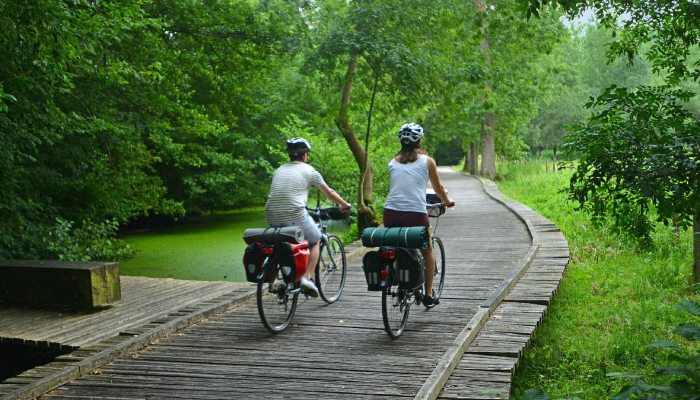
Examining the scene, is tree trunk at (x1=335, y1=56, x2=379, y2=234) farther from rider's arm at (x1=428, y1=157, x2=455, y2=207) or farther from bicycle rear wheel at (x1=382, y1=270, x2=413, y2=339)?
bicycle rear wheel at (x1=382, y1=270, x2=413, y2=339)

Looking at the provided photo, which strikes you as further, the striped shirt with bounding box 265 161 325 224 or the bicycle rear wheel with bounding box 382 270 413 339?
the striped shirt with bounding box 265 161 325 224

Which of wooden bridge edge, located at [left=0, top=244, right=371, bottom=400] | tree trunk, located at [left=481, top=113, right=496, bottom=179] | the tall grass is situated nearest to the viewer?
wooden bridge edge, located at [left=0, top=244, right=371, bottom=400]

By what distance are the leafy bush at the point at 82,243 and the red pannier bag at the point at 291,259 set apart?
27.0 feet

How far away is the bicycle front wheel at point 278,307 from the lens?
19.0ft

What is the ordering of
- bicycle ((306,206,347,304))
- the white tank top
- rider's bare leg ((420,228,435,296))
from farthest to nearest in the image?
1. bicycle ((306,206,347,304))
2. rider's bare leg ((420,228,435,296))
3. the white tank top

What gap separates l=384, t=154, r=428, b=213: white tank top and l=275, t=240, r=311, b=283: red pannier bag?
941mm

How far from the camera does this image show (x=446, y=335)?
560 centimetres

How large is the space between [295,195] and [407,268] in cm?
134

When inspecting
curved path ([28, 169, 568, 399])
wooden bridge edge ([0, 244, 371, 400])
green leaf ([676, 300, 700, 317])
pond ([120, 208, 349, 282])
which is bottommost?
pond ([120, 208, 349, 282])

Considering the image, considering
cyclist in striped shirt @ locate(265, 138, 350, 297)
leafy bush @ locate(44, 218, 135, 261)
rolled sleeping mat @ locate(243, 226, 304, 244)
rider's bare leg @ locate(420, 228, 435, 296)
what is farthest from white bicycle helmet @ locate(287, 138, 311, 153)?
leafy bush @ locate(44, 218, 135, 261)

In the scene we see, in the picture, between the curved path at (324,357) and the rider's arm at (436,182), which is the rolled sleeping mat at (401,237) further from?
the curved path at (324,357)

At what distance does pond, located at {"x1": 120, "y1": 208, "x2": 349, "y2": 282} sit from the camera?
46.3 ft

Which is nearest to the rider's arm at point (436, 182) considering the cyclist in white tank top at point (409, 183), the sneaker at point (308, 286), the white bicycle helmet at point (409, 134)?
the cyclist in white tank top at point (409, 183)

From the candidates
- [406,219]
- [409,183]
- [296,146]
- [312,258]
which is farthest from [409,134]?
[312,258]
